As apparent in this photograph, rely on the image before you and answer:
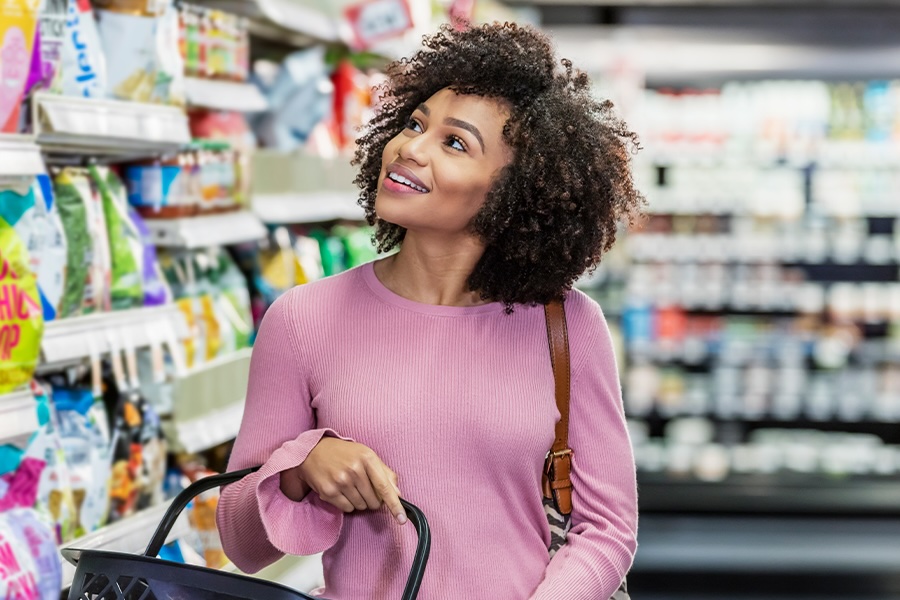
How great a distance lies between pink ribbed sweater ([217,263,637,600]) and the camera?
69.2 inches

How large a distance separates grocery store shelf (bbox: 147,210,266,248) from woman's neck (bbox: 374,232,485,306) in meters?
1.14

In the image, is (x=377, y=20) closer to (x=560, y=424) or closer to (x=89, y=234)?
(x=89, y=234)

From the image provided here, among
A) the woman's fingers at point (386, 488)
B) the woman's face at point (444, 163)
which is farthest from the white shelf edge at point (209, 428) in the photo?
the woman's fingers at point (386, 488)

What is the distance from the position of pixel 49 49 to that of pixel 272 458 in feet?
3.25

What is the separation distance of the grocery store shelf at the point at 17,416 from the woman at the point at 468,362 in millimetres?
444

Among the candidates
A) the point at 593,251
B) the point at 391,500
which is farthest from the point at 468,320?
the point at 391,500

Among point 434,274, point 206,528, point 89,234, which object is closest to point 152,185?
point 89,234

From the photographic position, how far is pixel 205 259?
11.0ft

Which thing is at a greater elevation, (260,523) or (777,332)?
(260,523)

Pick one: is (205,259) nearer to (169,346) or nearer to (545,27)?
(169,346)

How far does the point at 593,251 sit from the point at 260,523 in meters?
0.62

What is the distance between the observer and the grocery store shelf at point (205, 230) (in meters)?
2.91

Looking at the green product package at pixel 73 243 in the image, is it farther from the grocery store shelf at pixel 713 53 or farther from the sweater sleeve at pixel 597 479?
the grocery store shelf at pixel 713 53

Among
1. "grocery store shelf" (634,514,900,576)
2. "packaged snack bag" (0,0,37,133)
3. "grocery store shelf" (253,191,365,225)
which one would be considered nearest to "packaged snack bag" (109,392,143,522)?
"packaged snack bag" (0,0,37,133)
